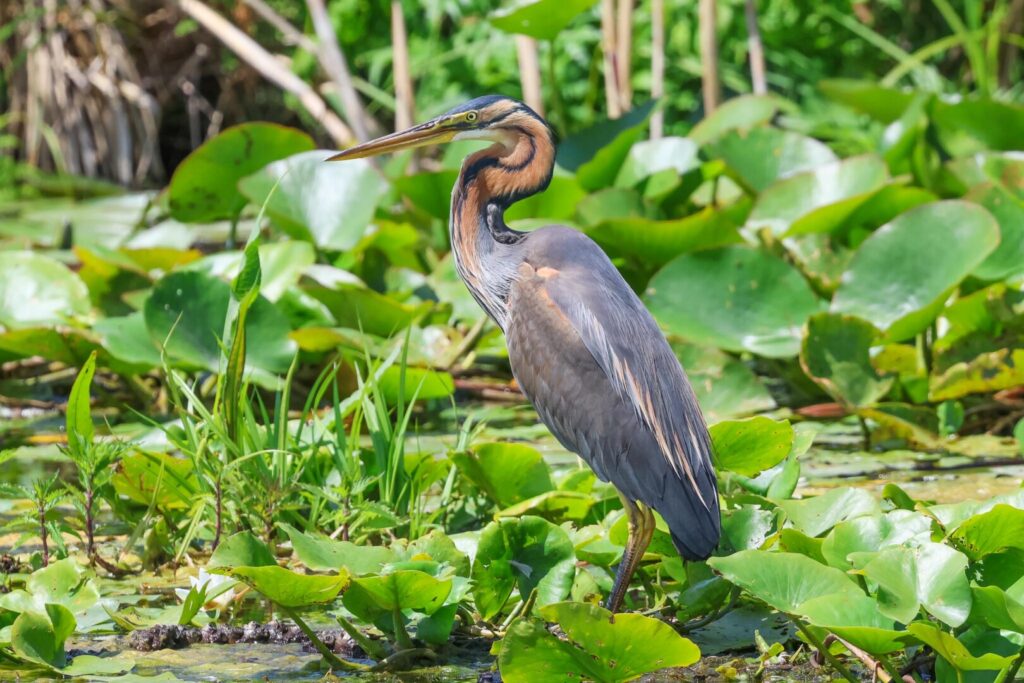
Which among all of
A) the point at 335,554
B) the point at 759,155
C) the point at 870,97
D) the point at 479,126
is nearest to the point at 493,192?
the point at 479,126

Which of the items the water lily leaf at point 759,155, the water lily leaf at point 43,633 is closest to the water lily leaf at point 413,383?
the water lily leaf at point 43,633

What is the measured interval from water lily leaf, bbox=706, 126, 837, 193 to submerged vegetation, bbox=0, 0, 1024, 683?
1 cm

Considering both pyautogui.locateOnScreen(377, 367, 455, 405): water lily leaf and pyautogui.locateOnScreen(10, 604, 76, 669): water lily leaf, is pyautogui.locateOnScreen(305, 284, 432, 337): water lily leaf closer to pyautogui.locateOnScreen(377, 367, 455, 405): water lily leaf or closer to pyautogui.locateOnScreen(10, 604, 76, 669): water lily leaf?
pyautogui.locateOnScreen(377, 367, 455, 405): water lily leaf

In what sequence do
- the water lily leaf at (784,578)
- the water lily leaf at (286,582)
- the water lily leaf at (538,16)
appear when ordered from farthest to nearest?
the water lily leaf at (538,16)
the water lily leaf at (286,582)
the water lily leaf at (784,578)

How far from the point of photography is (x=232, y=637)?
2607 mm

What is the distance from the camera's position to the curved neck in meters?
3.03

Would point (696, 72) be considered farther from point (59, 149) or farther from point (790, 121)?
point (59, 149)

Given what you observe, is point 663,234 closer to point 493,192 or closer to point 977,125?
point 493,192

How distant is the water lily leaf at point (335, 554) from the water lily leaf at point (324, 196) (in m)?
2.22

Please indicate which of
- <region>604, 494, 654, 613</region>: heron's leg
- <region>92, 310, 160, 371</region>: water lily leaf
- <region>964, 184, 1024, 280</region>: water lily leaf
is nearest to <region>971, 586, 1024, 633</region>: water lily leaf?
<region>604, 494, 654, 613</region>: heron's leg

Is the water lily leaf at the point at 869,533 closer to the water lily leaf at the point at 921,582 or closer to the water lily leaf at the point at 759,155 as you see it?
the water lily leaf at the point at 921,582

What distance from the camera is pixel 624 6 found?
5.79 meters

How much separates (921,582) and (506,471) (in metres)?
1.00

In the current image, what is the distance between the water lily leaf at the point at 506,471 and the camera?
9.16 ft
